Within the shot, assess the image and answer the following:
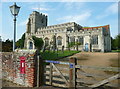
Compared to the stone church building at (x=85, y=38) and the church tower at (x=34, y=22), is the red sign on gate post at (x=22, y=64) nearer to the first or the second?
the stone church building at (x=85, y=38)

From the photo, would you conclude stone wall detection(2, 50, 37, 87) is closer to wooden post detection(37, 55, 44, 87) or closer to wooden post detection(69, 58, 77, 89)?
wooden post detection(37, 55, 44, 87)

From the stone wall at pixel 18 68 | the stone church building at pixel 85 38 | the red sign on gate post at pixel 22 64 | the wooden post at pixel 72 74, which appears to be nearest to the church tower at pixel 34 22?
the stone church building at pixel 85 38

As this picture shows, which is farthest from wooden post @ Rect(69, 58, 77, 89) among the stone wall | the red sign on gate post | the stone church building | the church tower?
the church tower

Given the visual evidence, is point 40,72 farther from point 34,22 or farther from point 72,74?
point 34,22

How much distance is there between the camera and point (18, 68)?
5.44 meters

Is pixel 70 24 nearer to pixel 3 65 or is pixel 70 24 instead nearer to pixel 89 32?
pixel 89 32

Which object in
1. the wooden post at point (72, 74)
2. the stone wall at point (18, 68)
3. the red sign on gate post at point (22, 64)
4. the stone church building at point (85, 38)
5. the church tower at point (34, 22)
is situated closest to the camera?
the wooden post at point (72, 74)

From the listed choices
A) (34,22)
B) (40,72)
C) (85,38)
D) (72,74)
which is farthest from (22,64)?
(34,22)

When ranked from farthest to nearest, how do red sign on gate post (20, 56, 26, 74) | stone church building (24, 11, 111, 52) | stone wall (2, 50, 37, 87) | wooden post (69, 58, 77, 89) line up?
stone church building (24, 11, 111, 52) < red sign on gate post (20, 56, 26, 74) < stone wall (2, 50, 37, 87) < wooden post (69, 58, 77, 89)

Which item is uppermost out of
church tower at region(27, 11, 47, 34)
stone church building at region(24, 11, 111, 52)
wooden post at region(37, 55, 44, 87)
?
church tower at region(27, 11, 47, 34)

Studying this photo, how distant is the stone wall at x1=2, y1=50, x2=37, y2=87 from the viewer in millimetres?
4973

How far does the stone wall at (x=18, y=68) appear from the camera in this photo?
4.97 m

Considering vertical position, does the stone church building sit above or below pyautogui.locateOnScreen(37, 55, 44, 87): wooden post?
above

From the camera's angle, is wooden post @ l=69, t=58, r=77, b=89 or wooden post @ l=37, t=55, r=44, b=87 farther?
wooden post @ l=37, t=55, r=44, b=87
